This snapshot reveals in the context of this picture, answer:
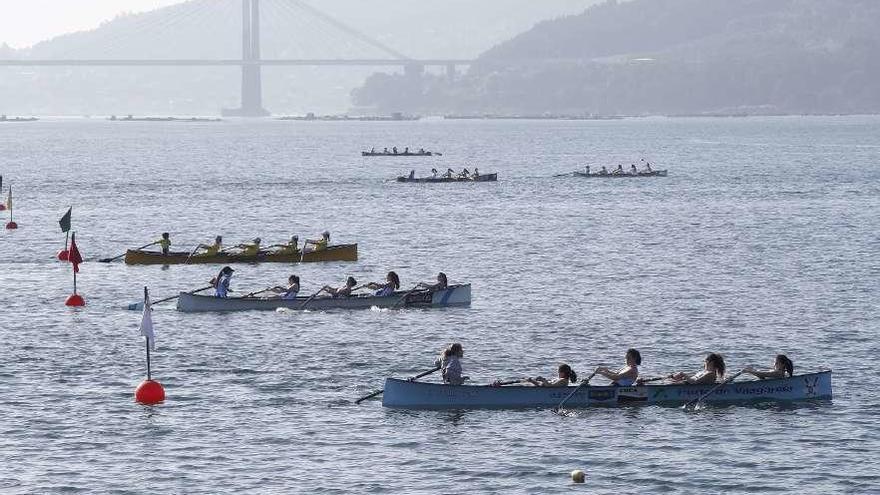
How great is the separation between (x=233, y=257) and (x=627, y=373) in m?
39.7

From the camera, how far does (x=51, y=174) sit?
19050 cm

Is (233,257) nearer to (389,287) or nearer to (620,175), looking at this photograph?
(389,287)

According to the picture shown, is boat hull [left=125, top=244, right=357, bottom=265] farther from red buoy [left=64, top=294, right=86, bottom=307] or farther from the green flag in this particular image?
red buoy [left=64, top=294, right=86, bottom=307]

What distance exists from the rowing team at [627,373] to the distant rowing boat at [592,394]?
212 millimetres

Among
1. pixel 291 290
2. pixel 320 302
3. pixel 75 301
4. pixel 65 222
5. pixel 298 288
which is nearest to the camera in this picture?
pixel 298 288

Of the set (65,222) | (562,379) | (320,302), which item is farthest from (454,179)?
(562,379)

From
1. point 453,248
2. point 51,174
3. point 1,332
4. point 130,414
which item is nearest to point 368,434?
point 130,414

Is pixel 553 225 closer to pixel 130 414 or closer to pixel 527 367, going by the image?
pixel 527 367

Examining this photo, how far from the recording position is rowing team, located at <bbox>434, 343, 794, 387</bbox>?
48125 millimetres

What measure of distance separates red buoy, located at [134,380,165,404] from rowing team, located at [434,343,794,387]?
8.20 metres

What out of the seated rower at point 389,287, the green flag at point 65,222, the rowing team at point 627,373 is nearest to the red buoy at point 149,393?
the rowing team at point 627,373

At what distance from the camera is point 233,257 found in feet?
278

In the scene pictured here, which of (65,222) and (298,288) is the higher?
(65,222)

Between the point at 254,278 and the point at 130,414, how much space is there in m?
32.7
